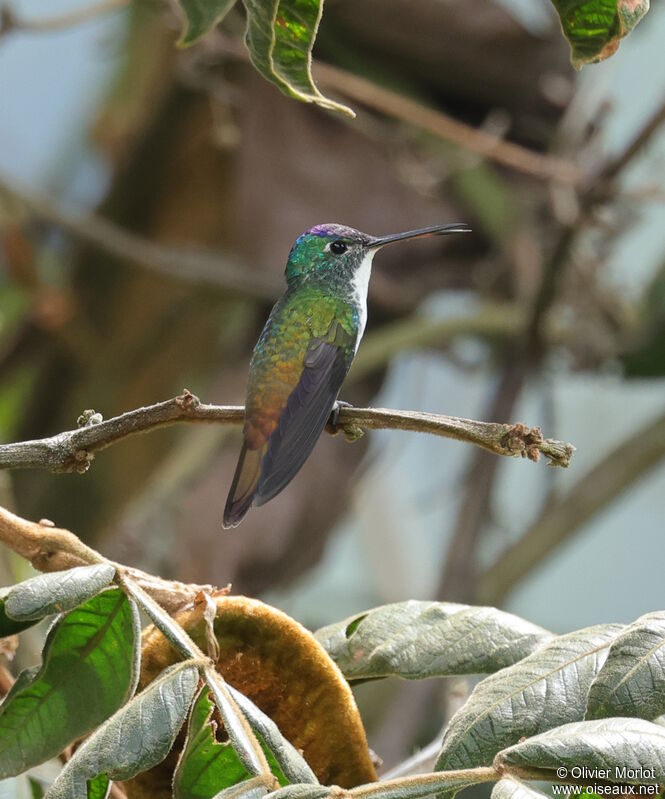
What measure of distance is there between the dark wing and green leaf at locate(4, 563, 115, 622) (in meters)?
0.23

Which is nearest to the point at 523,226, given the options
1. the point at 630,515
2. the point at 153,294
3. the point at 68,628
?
the point at 153,294

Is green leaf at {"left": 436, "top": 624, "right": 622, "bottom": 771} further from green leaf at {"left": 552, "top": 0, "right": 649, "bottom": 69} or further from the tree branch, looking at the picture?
the tree branch

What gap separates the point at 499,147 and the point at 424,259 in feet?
2.64

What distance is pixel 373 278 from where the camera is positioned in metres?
3.50

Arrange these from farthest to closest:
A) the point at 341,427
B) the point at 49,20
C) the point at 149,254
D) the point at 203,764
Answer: the point at 149,254
the point at 49,20
the point at 341,427
the point at 203,764

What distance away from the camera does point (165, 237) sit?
13.6 ft

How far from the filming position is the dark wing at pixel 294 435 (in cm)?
107

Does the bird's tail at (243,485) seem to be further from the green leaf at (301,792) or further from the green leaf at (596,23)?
the green leaf at (596,23)

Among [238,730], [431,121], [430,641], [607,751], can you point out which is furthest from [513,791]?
[431,121]

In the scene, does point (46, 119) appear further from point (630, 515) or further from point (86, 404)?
point (630, 515)

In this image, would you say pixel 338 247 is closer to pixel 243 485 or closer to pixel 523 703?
pixel 243 485

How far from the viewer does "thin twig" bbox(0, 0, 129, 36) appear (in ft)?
6.81

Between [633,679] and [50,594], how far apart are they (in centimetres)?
37

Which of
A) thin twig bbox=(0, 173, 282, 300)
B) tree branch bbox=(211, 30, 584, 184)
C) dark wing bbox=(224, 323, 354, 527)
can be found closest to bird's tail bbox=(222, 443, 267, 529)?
dark wing bbox=(224, 323, 354, 527)
